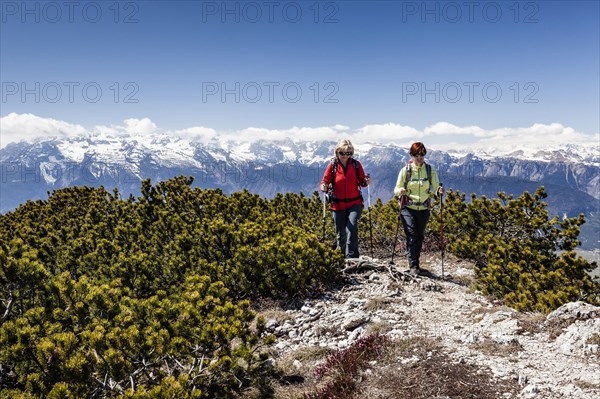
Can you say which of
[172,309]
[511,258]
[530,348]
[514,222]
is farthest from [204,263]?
[514,222]

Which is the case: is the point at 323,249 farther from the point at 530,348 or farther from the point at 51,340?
the point at 51,340

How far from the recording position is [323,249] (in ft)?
29.3

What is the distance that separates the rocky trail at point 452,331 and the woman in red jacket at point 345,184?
158 cm

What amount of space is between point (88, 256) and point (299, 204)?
831 centimetres

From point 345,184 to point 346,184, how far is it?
0.08 feet

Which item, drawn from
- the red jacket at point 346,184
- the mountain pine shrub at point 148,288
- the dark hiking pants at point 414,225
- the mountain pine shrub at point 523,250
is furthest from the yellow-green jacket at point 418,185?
the mountain pine shrub at point 148,288

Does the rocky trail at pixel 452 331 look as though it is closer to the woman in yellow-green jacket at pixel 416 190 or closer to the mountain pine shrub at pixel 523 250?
the mountain pine shrub at pixel 523 250

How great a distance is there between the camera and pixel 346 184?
9.50m

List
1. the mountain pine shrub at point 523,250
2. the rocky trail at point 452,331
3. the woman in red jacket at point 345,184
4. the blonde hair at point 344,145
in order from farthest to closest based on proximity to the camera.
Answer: the woman in red jacket at point 345,184 → the blonde hair at point 344,145 → the mountain pine shrub at point 523,250 → the rocky trail at point 452,331

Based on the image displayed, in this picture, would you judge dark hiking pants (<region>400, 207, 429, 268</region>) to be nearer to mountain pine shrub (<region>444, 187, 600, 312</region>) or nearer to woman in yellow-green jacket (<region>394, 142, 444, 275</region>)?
woman in yellow-green jacket (<region>394, 142, 444, 275</region>)

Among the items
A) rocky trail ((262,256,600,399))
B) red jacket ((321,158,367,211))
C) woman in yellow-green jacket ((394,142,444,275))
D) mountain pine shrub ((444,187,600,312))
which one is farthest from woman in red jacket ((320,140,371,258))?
mountain pine shrub ((444,187,600,312))

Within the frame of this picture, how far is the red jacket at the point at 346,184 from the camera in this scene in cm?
946

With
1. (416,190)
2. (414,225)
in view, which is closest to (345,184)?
(416,190)

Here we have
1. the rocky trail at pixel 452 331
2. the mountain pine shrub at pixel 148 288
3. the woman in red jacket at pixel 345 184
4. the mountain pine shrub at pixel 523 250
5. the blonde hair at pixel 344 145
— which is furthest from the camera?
the woman in red jacket at pixel 345 184
